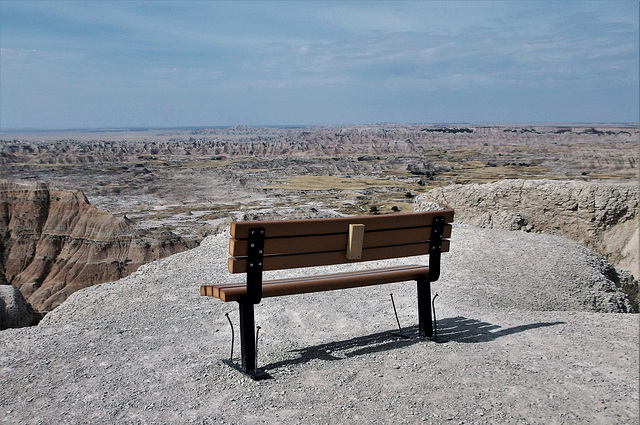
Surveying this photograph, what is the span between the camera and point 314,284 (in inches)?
218

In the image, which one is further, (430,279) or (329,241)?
(430,279)

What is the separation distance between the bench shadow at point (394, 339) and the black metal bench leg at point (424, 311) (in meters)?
0.11

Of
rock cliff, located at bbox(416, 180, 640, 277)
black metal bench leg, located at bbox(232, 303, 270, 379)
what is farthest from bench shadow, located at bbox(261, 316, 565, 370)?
rock cliff, located at bbox(416, 180, 640, 277)

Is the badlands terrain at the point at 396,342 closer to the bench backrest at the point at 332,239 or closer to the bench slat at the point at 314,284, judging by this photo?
the bench slat at the point at 314,284

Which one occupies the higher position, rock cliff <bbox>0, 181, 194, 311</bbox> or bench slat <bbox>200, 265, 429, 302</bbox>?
bench slat <bbox>200, 265, 429, 302</bbox>

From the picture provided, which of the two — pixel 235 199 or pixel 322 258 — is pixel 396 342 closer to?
pixel 322 258

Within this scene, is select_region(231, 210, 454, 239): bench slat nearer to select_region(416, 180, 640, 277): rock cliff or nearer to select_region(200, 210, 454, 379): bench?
select_region(200, 210, 454, 379): bench

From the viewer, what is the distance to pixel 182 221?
53.6 m

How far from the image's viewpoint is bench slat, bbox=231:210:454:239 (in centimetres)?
509

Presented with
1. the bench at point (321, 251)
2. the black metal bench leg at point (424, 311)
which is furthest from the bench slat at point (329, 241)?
the black metal bench leg at point (424, 311)

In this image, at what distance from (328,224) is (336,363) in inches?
48.7

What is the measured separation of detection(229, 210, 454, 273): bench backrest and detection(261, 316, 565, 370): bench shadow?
2.83 ft

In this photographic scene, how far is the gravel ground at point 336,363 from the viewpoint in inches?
181

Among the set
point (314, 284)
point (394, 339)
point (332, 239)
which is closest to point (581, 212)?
point (394, 339)
